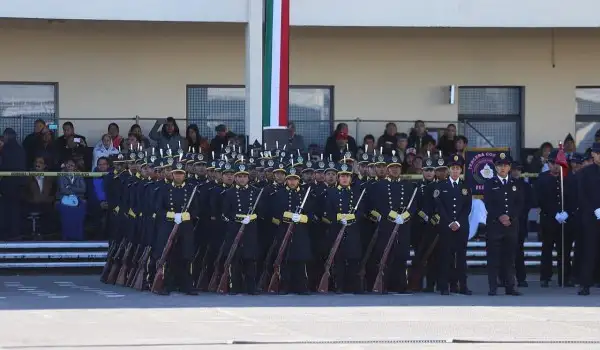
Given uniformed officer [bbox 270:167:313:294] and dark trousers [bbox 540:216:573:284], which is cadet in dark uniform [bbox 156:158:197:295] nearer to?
uniformed officer [bbox 270:167:313:294]

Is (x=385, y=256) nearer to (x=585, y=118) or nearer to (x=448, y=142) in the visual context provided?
(x=448, y=142)

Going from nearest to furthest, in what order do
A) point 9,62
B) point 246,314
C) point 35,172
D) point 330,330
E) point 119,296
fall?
1. point 330,330
2. point 246,314
3. point 119,296
4. point 35,172
5. point 9,62

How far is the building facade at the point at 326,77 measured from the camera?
2464 centimetres

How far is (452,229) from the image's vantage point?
59.2 feet

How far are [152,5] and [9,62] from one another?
3901mm

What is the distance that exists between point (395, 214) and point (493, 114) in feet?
27.0

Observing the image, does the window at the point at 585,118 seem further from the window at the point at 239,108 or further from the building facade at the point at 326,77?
the window at the point at 239,108

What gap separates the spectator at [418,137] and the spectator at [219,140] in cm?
300

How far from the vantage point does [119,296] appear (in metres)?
17.6

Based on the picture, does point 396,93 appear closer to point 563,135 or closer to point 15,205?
point 563,135

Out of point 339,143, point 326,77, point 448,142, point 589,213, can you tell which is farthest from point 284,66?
point 589,213

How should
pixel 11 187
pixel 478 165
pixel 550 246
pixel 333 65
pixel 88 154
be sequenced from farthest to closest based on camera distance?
pixel 333 65 < pixel 88 154 < pixel 478 165 < pixel 11 187 < pixel 550 246

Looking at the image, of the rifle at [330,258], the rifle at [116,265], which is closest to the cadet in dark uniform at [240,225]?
the rifle at [330,258]

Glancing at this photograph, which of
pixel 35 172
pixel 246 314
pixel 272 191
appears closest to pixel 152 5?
pixel 35 172
